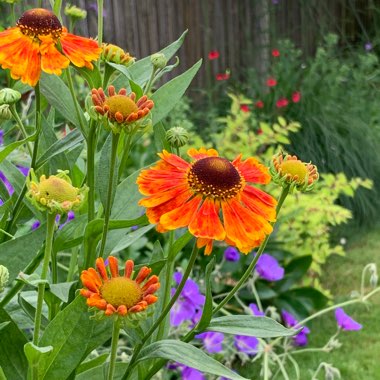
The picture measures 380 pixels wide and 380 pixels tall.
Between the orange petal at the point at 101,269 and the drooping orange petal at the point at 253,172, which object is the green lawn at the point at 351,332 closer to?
the drooping orange petal at the point at 253,172

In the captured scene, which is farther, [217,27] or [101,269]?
[217,27]

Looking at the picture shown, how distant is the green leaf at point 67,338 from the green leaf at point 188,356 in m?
0.06

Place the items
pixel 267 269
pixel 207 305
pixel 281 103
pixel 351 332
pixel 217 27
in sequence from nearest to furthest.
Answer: pixel 207 305
pixel 267 269
pixel 351 332
pixel 281 103
pixel 217 27

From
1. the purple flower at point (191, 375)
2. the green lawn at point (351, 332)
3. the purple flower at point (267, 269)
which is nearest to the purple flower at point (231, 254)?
the purple flower at point (267, 269)

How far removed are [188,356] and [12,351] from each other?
17 centimetres

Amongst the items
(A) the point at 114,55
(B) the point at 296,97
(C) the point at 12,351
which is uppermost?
(A) the point at 114,55

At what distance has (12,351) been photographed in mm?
619

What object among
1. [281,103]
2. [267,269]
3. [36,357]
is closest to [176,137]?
[36,357]

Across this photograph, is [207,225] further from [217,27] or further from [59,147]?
[217,27]

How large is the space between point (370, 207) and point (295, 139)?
484 millimetres

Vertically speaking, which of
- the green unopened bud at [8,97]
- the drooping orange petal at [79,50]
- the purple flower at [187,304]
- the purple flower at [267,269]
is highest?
the drooping orange petal at [79,50]

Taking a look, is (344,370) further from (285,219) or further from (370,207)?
(370,207)

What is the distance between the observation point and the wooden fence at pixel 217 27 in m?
4.27

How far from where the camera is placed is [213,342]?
1477 millimetres
